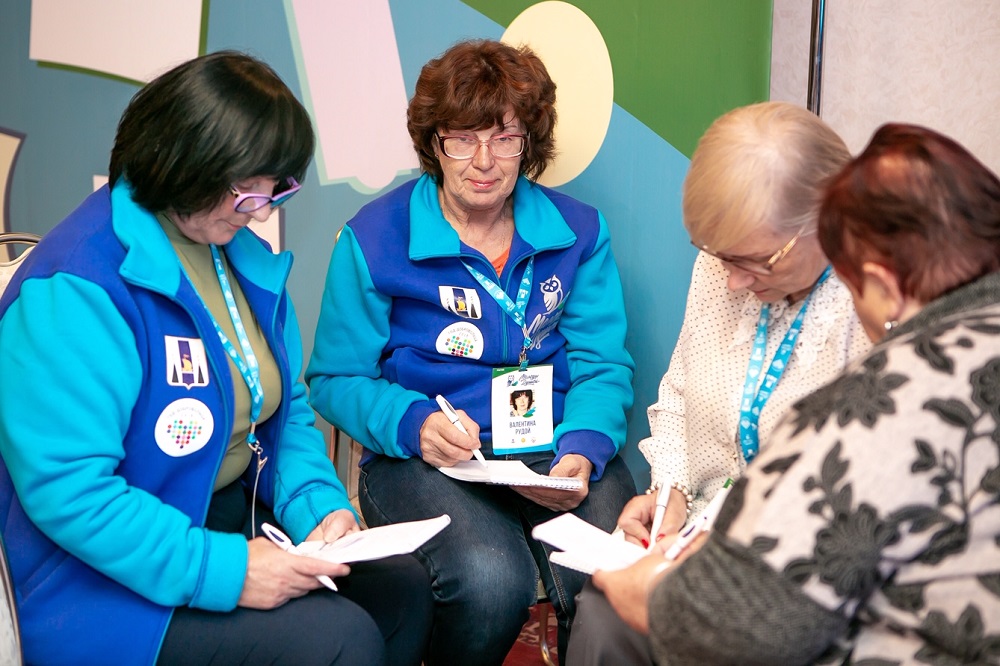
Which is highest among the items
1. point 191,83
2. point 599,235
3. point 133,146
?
point 191,83

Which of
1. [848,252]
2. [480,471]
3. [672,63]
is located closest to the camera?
[848,252]

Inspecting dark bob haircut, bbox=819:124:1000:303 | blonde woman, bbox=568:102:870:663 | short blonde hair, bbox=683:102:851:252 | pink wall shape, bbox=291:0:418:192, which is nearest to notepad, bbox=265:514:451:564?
blonde woman, bbox=568:102:870:663

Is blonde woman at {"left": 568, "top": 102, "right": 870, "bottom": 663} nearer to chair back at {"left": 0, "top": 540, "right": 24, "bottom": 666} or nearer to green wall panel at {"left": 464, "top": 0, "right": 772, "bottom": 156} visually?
green wall panel at {"left": 464, "top": 0, "right": 772, "bottom": 156}

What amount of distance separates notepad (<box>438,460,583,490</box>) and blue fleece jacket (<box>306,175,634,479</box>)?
12 centimetres

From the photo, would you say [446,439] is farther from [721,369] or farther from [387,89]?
[387,89]

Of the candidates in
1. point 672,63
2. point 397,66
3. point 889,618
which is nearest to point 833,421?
point 889,618

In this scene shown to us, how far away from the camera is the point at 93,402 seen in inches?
63.0

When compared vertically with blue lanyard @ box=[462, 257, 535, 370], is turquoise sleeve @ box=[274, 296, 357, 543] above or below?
below

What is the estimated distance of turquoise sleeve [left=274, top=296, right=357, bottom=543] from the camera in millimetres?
2074

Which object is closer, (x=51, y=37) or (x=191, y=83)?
(x=191, y=83)

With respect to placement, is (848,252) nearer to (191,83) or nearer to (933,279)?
(933,279)

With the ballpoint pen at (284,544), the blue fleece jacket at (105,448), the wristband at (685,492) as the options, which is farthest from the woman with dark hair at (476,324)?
the blue fleece jacket at (105,448)

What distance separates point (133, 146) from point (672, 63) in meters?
1.53

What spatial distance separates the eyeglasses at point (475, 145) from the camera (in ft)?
8.14
